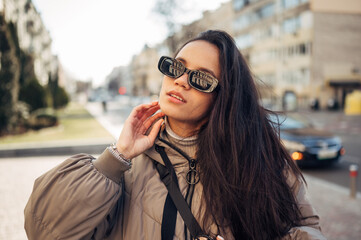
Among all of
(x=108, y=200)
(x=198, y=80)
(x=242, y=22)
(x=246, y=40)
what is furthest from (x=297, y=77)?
(x=108, y=200)

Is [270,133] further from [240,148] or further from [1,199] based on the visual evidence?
[1,199]

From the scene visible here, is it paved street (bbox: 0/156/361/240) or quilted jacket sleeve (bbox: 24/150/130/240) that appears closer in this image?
quilted jacket sleeve (bbox: 24/150/130/240)

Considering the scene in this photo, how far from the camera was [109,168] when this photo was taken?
4.25 ft

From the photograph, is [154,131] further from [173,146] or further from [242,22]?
[242,22]

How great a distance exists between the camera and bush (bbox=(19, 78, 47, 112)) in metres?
16.4

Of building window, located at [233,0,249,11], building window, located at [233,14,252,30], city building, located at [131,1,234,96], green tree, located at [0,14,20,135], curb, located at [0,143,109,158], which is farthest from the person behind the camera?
building window, located at [233,0,249,11]

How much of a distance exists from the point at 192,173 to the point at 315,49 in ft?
132

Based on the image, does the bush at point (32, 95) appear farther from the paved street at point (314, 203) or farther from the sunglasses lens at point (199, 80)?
the sunglasses lens at point (199, 80)

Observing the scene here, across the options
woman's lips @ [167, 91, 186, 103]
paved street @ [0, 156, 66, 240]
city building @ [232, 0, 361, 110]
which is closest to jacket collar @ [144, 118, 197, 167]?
woman's lips @ [167, 91, 186, 103]

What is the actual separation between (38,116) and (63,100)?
Answer: 69.5ft

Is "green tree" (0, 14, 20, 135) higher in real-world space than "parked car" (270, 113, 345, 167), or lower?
higher

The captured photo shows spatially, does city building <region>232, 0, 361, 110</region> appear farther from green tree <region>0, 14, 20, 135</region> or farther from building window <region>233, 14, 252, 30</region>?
green tree <region>0, 14, 20, 135</region>

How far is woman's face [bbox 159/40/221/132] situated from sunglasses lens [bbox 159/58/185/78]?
0.03m

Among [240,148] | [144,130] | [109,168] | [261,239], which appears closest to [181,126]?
[144,130]
